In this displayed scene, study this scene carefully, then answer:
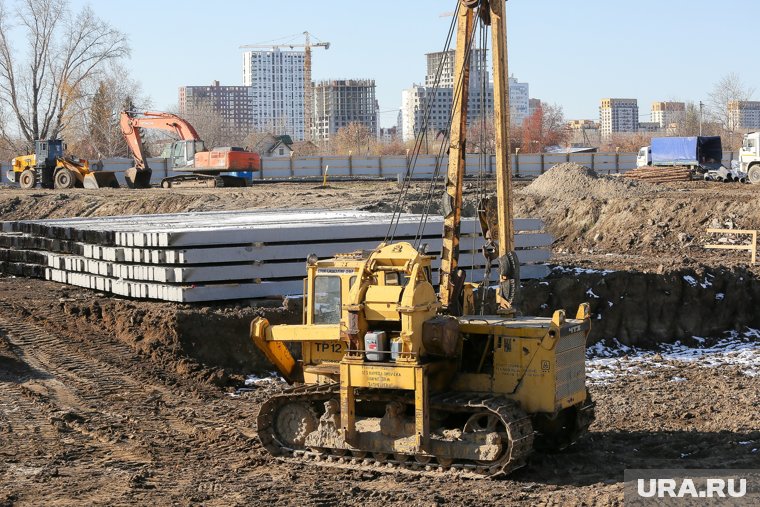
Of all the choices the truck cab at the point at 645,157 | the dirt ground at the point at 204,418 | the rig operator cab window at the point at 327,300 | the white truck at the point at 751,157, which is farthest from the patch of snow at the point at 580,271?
the truck cab at the point at 645,157

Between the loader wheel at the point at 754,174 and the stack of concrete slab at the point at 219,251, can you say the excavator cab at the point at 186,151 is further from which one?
the loader wheel at the point at 754,174

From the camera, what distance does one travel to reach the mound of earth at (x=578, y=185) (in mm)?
37750

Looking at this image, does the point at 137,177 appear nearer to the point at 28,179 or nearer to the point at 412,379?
the point at 28,179

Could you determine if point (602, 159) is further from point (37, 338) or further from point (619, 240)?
point (37, 338)

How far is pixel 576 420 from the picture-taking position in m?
12.3

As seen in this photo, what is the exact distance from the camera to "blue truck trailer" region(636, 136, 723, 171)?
171 ft

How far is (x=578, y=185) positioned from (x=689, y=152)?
16070 millimetres

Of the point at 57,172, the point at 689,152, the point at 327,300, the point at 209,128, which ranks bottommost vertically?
the point at 327,300

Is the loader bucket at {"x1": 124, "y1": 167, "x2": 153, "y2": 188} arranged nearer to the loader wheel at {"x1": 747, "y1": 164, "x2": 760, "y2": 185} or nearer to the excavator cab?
the excavator cab

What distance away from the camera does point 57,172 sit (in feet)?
153

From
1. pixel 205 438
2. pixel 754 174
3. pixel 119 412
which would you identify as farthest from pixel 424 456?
pixel 754 174

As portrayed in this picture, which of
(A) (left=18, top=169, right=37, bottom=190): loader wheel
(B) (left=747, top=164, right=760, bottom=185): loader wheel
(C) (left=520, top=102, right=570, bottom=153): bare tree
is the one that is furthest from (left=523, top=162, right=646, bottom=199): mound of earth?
(C) (left=520, top=102, right=570, bottom=153): bare tree

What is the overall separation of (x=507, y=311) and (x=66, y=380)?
7.06 meters

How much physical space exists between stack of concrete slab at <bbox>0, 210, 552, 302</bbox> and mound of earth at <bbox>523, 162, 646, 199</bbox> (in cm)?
1611
